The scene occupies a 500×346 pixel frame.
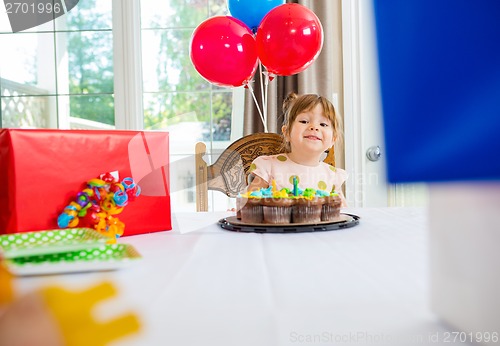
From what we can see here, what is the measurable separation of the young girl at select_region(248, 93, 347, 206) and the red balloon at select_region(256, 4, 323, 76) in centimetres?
17

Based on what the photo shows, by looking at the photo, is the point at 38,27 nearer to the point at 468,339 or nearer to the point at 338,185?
the point at 338,185

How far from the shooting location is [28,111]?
283 cm

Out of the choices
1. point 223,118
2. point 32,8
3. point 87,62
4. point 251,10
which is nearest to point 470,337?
point 251,10

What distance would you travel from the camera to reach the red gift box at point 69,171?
2.30 feet

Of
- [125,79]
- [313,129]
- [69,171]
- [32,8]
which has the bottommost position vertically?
[69,171]

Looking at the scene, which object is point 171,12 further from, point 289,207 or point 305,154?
point 289,207

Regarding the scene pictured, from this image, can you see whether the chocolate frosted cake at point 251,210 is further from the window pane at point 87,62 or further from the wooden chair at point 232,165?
the window pane at point 87,62

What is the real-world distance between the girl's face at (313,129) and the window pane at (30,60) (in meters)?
1.82

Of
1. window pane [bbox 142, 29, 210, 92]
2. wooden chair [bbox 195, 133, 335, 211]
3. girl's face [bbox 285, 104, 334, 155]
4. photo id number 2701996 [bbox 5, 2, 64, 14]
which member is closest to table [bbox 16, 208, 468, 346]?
girl's face [bbox 285, 104, 334, 155]

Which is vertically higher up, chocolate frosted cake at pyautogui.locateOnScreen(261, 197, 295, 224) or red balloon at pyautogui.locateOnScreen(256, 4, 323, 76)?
red balloon at pyautogui.locateOnScreen(256, 4, 323, 76)

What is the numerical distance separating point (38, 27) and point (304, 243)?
105 inches

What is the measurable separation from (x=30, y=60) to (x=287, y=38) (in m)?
1.89

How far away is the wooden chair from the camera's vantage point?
1821 mm

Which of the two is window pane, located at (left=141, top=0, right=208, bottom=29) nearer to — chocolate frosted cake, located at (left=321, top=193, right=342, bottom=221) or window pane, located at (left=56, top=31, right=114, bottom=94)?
window pane, located at (left=56, top=31, right=114, bottom=94)
